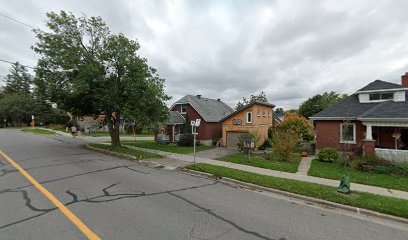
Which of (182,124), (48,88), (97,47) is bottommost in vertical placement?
(182,124)

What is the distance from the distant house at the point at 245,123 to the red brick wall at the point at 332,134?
5.51 m

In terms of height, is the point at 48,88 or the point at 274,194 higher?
the point at 48,88

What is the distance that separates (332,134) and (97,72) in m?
18.8

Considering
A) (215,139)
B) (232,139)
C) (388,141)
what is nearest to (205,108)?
(215,139)

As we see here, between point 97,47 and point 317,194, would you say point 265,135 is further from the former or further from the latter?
point 97,47

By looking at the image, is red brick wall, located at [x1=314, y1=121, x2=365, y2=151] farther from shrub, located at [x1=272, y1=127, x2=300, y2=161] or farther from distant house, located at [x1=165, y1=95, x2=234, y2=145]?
distant house, located at [x1=165, y1=95, x2=234, y2=145]

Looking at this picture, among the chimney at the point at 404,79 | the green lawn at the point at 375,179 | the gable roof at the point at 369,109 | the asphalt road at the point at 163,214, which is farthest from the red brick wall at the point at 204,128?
the chimney at the point at 404,79

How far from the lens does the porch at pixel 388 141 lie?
12.4 meters

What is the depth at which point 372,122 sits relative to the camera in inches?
533

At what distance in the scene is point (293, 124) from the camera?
2733 centimetres

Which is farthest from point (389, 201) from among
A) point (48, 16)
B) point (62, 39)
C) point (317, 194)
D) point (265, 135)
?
point (48, 16)

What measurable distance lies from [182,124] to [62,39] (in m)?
14.6

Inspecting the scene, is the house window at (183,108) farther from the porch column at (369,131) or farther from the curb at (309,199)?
the porch column at (369,131)

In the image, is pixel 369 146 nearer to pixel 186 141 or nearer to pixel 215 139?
pixel 215 139
